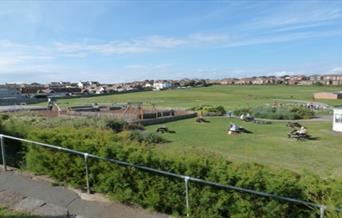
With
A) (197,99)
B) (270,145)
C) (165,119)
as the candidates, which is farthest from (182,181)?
(197,99)

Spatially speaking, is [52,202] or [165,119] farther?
[165,119]

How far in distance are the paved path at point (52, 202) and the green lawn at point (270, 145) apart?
10.7m

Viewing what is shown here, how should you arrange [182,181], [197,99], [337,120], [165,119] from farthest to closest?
[197,99] → [165,119] → [337,120] → [182,181]

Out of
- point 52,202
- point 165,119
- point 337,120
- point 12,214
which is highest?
point 12,214

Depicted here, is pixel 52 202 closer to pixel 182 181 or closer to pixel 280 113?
pixel 182 181

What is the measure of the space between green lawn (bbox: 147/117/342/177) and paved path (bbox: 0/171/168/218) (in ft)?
35.2

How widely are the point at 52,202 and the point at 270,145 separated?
21.7 m

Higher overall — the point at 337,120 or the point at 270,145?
the point at 337,120

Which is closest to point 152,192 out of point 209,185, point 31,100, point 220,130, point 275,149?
point 209,185

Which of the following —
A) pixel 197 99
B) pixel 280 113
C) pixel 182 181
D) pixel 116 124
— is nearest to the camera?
pixel 182 181

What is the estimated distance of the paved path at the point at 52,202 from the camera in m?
5.50

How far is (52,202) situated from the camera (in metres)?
6.02

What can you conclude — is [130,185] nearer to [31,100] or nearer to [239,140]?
[239,140]

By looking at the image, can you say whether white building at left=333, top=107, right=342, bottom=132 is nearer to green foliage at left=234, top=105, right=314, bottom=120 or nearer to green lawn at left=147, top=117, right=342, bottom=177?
green lawn at left=147, top=117, right=342, bottom=177
